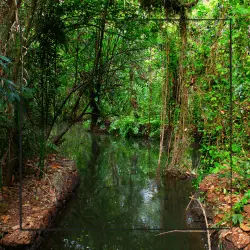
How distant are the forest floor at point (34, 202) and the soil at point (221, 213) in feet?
6.34

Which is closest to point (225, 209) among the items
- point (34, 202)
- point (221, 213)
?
point (221, 213)

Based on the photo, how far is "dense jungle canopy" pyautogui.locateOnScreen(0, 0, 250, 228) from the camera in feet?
13.2

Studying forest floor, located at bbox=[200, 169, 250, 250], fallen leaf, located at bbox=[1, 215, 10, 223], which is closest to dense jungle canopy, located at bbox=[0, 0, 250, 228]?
forest floor, located at bbox=[200, 169, 250, 250]

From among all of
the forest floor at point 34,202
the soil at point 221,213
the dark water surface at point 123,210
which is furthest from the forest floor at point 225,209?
the forest floor at point 34,202

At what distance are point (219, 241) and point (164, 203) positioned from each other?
2.03 metres

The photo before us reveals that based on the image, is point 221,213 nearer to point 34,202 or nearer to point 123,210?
point 123,210

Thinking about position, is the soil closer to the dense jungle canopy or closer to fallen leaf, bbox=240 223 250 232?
fallen leaf, bbox=240 223 250 232

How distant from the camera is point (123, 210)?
509 cm

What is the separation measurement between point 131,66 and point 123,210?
3.99 metres

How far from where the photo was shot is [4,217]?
3.61 meters

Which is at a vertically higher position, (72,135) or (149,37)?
(149,37)

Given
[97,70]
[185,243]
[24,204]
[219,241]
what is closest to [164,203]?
[185,243]

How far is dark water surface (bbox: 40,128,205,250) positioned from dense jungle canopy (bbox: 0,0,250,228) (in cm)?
77

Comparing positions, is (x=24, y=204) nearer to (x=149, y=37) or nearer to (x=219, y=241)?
(x=219, y=241)
